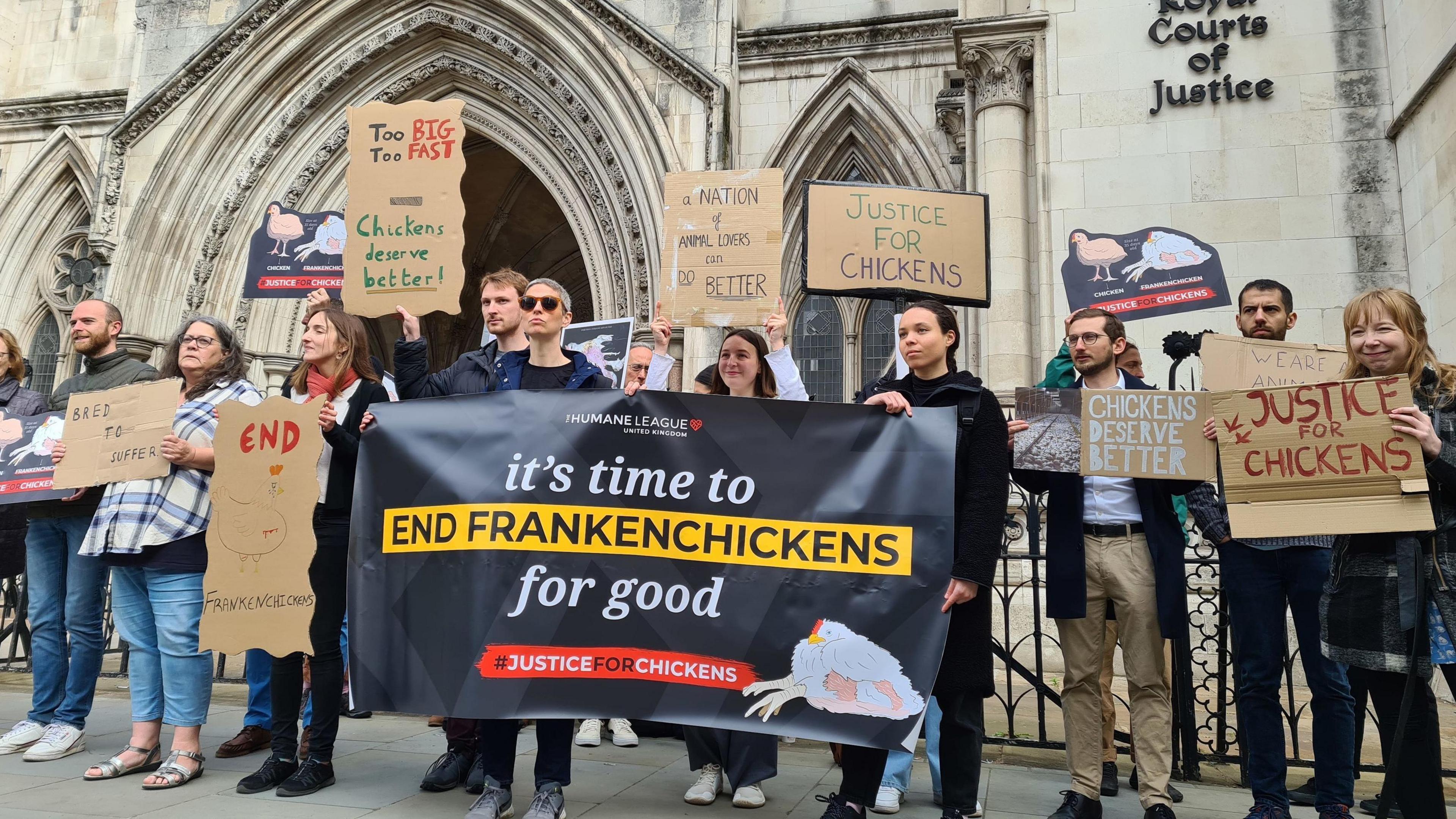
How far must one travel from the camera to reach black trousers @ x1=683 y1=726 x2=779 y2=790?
13.1ft

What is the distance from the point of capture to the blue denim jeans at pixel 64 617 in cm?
468

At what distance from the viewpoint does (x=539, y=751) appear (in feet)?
11.8

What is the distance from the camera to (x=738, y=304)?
Result: 5.26 m

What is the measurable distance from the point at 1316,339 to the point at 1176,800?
5777 mm

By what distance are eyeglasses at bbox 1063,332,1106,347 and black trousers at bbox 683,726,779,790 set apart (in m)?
2.15

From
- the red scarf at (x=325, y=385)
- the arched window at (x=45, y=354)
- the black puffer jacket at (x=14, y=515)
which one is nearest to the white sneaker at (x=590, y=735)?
the red scarf at (x=325, y=385)

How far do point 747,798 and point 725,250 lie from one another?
114 inches

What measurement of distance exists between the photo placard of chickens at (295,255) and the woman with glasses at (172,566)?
16.0 feet

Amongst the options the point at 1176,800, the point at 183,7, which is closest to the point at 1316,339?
the point at 1176,800

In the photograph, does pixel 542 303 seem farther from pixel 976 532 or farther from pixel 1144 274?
pixel 1144 274

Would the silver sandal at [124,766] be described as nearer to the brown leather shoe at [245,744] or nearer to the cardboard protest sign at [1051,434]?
the brown leather shoe at [245,744]

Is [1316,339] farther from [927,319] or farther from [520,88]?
[520,88]

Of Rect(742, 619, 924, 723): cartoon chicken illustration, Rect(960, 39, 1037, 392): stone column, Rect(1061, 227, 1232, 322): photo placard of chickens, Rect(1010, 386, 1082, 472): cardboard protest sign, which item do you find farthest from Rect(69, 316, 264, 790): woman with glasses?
Rect(960, 39, 1037, 392): stone column

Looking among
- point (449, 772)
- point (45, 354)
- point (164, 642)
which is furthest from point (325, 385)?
point (45, 354)
